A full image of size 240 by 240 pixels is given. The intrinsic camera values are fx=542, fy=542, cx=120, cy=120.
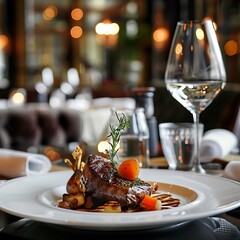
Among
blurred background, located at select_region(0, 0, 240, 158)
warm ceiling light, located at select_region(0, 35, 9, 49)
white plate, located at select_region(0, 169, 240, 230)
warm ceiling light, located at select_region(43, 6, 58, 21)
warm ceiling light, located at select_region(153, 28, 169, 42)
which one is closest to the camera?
white plate, located at select_region(0, 169, 240, 230)

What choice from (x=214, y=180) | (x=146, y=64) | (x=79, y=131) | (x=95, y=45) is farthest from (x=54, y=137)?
(x=95, y=45)

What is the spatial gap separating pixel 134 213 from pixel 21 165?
0.47 m

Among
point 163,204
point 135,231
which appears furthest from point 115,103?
point 135,231

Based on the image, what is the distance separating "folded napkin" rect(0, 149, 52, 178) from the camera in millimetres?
1103

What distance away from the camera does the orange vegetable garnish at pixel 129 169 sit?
798 mm

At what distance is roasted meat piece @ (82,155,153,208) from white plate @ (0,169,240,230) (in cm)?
6

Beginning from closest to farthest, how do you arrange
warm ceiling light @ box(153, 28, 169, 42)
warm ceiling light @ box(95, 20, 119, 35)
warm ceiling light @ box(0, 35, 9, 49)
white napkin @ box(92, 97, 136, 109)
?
1. white napkin @ box(92, 97, 136, 109)
2. warm ceiling light @ box(153, 28, 169, 42)
3. warm ceiling light @ box(95, 20, 119, 35)
4. warm ceiling light @ box(0, 35, 9, 49)

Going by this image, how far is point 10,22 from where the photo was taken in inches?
408

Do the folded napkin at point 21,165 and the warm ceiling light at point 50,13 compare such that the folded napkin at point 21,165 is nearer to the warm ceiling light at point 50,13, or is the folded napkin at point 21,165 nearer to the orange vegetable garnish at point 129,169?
the orange vegetable garnish at point 129,169

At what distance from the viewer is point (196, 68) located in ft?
3.60

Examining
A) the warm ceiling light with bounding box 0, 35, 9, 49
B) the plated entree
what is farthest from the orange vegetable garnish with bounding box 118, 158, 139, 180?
the warm ceiling light with bounding box 0, 35, 9, 49

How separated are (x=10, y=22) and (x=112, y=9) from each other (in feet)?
6.46

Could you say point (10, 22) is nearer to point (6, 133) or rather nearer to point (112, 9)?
point (112, 9)

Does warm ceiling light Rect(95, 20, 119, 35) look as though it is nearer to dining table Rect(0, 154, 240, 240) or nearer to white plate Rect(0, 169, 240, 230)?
white plate Rect(0, 169, 240, 230)
